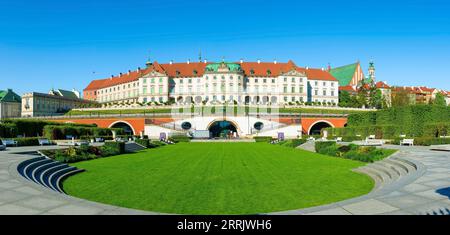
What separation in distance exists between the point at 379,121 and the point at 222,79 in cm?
6179

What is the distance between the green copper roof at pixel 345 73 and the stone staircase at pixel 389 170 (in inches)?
5137

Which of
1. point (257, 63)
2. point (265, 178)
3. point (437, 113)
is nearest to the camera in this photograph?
point (265, 178)

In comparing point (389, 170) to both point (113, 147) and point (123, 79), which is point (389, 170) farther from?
point (123, 79)


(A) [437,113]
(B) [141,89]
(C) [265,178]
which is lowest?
(C) [265,178]

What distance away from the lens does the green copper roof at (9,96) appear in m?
113

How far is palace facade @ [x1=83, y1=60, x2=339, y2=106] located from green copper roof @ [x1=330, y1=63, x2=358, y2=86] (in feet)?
80.9

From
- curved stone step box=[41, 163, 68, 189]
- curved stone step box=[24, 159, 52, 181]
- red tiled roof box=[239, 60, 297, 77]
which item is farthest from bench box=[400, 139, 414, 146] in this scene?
red tiled roof box=[239, 60, 297, 77]

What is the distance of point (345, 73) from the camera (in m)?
144

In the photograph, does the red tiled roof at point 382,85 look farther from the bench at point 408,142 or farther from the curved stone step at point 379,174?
the curved stone step at point 379,174

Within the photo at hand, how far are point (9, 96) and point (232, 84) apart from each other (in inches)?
3078

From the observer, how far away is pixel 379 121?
53281 millimetres

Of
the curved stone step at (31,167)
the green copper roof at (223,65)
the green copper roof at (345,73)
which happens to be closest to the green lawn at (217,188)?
the curved stone step at (31,167)
